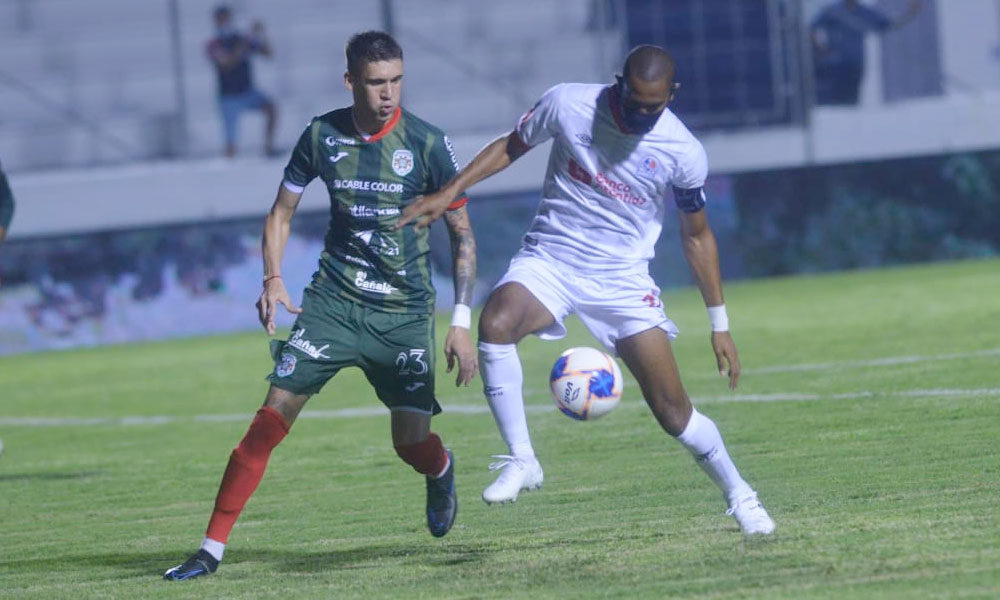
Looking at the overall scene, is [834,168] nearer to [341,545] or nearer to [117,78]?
[117,78]

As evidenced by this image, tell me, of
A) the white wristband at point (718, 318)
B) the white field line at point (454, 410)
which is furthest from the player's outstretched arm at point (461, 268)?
the white field line at point (454, 410)

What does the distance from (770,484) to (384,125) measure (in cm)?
258

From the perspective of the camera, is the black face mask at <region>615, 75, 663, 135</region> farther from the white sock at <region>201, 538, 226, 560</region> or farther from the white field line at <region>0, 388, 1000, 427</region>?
the white field line at <region>0, 388, 1000, 427</region>

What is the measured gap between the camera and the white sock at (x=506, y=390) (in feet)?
21.3

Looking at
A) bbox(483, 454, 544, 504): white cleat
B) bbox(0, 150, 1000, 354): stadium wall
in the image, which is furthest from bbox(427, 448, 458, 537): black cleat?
bbox(0, 150, 1000, 354): stadium wall

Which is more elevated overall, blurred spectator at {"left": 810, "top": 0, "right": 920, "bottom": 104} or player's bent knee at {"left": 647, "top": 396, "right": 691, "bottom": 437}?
blurred spectator at {"left": 810, "top": 0, "right": 920, "bottom": 104}

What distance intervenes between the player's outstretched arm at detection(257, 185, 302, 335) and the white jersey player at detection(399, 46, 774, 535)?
0.80 metres

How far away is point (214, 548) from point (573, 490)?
2.26 m

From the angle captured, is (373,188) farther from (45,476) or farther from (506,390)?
(45,476)

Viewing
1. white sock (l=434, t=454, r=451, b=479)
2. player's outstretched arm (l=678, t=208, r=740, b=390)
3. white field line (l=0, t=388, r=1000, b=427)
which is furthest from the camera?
white field line (l=0, t=388, r=1000, b=427)

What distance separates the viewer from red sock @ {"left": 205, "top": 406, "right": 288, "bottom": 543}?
21.0 ft

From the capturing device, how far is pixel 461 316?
6.55m

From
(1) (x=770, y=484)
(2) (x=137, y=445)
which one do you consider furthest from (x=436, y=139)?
(2) (x=137, y=445)

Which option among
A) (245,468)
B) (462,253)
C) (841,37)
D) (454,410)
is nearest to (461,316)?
(462,253)
